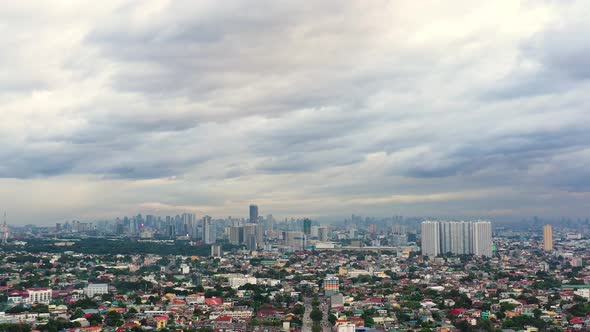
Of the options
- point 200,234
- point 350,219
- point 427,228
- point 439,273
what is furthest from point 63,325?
point 350,219

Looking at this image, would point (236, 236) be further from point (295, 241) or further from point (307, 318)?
point (307, 318)

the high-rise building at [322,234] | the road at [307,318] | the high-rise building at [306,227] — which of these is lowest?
the road at [307,318]

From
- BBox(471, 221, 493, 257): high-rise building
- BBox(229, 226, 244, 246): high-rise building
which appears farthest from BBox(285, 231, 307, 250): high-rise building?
BBox(471, 221, 493, 257): high-rise building

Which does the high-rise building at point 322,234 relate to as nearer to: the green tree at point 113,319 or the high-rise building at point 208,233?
the high-rise building at point 208,233

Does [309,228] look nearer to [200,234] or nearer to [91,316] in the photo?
[200,234]

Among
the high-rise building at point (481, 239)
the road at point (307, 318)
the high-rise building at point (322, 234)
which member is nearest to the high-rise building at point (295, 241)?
the high-rise building at point (322, 234)

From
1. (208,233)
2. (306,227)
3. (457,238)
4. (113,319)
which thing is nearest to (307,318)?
(113,319)

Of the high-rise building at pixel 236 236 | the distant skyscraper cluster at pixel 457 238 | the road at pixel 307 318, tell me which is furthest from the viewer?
the high-rise building at pixel 236 236

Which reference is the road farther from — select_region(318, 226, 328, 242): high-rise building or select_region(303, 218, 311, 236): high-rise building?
select_region(303, 218, 311, 236): high-rise building
